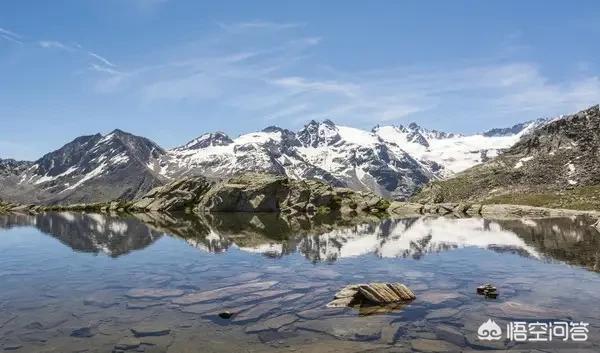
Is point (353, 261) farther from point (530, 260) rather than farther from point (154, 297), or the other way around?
point (154, 297)

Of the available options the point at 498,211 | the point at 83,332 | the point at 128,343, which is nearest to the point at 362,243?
the point at 83,332

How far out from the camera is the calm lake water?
25.3m

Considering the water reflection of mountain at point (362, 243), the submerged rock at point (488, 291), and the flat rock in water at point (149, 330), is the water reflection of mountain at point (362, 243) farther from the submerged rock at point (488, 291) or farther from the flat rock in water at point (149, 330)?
the flat rock in water at point (149, 330)

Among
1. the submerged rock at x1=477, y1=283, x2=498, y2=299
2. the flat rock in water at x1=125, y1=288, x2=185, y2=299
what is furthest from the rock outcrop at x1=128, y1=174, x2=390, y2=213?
the submerged rock at x1=477, y1=283, x2=498, y2=299

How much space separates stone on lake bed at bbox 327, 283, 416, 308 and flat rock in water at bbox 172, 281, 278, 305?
749cm

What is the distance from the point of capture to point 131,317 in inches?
1186

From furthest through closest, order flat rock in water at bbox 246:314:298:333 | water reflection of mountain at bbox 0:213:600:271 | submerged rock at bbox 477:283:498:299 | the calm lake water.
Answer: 1. water reflection of mountain at bbox 0:213:600:271
2. submerged rock at bbox 477:283:498:299
3. flat rock in water at bbox 246:314:298:333
4. the calm lake water

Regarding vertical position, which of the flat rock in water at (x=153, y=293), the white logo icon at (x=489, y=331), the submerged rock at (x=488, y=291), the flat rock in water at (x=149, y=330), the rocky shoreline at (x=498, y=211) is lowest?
the white logo icon at (x=489, y=331)

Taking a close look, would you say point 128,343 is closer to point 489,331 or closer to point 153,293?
point 153,293

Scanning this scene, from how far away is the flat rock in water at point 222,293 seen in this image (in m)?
34.6

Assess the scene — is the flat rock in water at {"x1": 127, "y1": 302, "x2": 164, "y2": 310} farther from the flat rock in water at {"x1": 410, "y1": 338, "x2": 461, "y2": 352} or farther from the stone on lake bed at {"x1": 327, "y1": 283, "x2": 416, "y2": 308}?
the flat rock in water at {"x1": 410, "y1": 338, "x2": 461, "y2": 352}

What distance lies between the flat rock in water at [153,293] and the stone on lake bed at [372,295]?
1209cm

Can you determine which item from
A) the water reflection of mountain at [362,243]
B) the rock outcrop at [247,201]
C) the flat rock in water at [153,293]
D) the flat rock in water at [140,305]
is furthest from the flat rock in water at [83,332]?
the rock outcrop at [247,201]

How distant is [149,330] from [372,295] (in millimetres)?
14067
